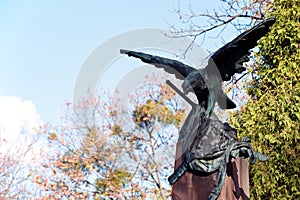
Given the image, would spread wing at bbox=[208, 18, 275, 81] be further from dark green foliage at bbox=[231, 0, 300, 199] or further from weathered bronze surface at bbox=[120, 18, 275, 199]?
dark green foliage at bbox=[231, 0, 300, 199]

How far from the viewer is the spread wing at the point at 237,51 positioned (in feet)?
9.58

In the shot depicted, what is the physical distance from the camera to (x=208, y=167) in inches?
110

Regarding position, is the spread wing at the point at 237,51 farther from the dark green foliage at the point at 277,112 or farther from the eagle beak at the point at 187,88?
the dark green foliage at the point at 277,112

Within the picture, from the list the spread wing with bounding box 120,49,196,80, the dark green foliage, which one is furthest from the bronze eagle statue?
the dark green foliage

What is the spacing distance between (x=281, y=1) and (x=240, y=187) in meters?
4.21

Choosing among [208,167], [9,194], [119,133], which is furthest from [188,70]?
[9,194]

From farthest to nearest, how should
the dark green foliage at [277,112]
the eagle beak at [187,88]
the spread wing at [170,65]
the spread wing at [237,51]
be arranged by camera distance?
the dark green foliage at [277,112]
the spread wing at [170,65]
the eagle beak at [187,88]
the spread wing at [237,51]

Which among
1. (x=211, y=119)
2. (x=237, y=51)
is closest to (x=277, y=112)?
(x=237, y=51)

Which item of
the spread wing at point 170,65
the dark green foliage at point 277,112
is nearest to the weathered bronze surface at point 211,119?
the spread wing at point 170,65

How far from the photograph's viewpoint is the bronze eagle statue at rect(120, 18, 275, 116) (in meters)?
2.95

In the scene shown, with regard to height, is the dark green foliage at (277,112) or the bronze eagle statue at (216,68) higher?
the dark green foliage at (277,112)

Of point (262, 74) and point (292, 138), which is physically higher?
point (262, 74)

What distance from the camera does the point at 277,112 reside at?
18.6 feet

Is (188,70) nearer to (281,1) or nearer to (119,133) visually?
(281,1)
